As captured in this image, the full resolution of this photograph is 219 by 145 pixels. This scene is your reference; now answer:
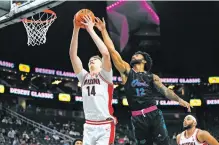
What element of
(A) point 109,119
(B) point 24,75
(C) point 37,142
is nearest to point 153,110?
(A) point 109,119

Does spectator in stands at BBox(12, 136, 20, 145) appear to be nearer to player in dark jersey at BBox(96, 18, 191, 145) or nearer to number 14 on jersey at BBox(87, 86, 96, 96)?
player in dark jersey at BBox(96, 18, 191, 145)

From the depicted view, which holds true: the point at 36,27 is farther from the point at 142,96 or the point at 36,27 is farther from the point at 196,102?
the point at 196,102

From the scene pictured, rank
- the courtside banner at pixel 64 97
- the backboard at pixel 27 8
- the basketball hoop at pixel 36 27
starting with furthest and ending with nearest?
the courtside banner at pixel 64 97
the basketball hoop at pixel 36 27
the backboard at pixel 27 8

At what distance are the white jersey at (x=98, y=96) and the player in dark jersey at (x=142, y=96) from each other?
20.2 inches

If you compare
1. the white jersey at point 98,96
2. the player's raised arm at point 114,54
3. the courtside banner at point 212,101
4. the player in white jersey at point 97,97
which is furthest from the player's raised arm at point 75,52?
the courtside banner at point 212,101

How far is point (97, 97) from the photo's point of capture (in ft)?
19.2

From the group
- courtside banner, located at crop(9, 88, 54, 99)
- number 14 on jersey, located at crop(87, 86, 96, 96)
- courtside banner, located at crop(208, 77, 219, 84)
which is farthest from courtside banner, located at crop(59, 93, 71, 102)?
number 14 on jersey, located at crop(87, 86, 96, 96)

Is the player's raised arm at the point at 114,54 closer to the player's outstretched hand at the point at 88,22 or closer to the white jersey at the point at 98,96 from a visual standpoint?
the player's outstretched hand at the point at 88,22

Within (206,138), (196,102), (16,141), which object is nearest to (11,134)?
(16,141)

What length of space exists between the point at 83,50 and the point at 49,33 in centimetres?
345

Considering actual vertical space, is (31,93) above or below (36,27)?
below

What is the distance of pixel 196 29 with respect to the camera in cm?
3375

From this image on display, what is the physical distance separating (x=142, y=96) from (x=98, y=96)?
2.74 feet

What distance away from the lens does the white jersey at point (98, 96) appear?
5.82 meters
